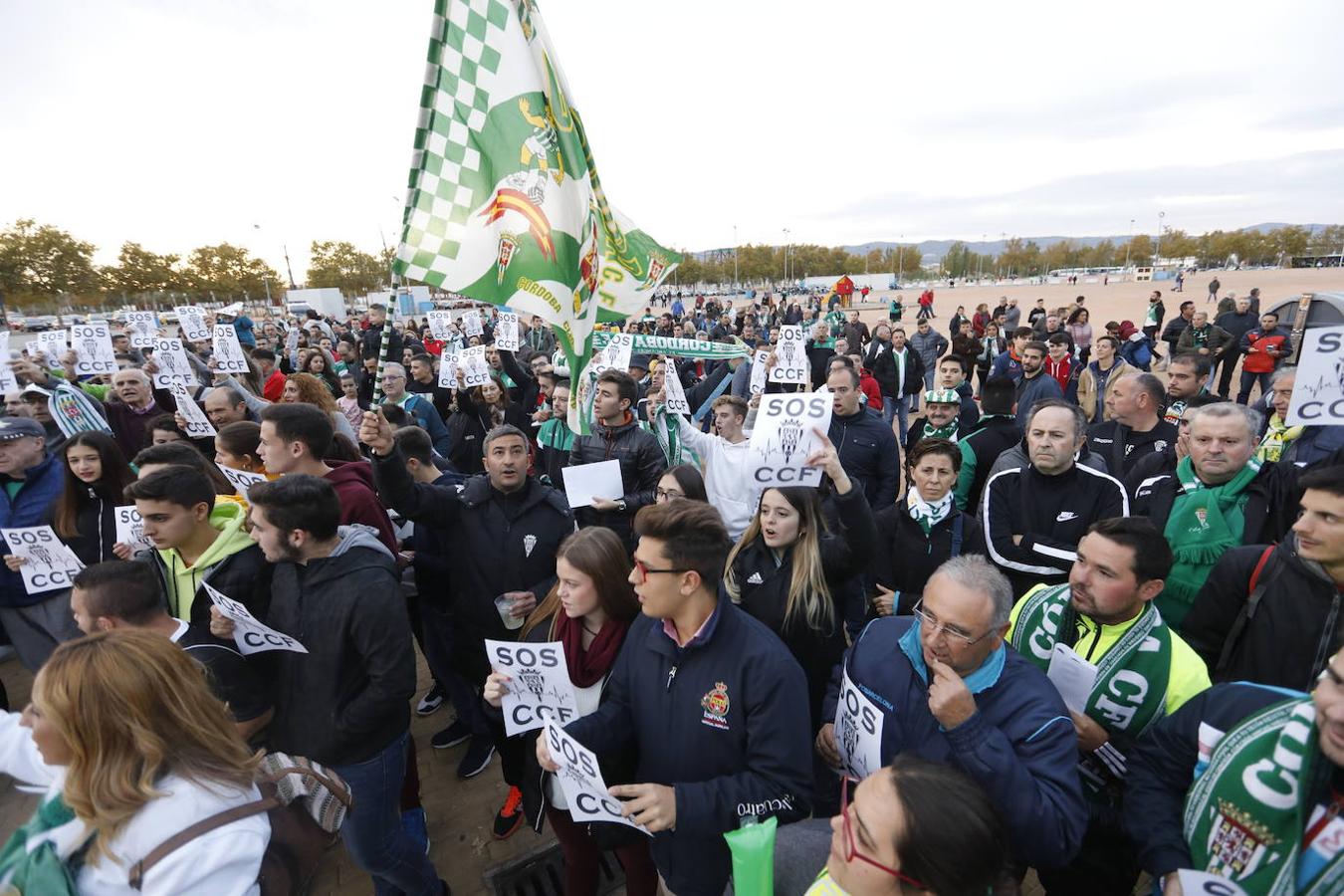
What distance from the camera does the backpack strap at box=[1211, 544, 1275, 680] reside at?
2619mm

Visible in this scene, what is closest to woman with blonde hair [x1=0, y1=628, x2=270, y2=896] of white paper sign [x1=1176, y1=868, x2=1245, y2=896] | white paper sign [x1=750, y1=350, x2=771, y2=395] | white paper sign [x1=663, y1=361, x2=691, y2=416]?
white paper sign [x1=1176, y1=868, x2=1245, y2=896]

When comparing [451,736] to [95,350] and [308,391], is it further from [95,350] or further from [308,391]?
[95,350]

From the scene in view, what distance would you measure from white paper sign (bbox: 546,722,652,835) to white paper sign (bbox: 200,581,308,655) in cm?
123

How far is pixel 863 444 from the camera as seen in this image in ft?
17.5

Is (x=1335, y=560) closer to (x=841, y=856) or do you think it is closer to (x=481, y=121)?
(x=841, y=856)

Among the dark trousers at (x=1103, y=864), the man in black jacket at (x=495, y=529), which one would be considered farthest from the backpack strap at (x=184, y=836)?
the dark trousers at (x=1103, y=864)

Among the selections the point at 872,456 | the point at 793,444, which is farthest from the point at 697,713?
the point at 872,456

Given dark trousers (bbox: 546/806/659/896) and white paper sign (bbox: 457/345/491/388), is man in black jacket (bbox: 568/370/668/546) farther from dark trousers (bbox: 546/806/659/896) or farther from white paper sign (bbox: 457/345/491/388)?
white paper sign (bbox: 457/345/491/388)

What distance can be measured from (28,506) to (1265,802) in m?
6.36

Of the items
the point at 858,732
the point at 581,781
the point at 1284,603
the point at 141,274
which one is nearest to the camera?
the point at 581,781

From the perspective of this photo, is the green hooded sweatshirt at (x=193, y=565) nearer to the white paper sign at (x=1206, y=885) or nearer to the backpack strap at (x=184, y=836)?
the backpack strap at (x=184, y=836)

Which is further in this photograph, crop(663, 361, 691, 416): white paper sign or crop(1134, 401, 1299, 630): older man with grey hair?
crop(663, 361, 691, 416): white paper sign

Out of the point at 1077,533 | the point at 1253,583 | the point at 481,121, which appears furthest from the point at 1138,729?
the point at 481,121

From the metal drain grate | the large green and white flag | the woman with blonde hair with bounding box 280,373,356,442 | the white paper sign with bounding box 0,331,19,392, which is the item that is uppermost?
the large green and white flag
